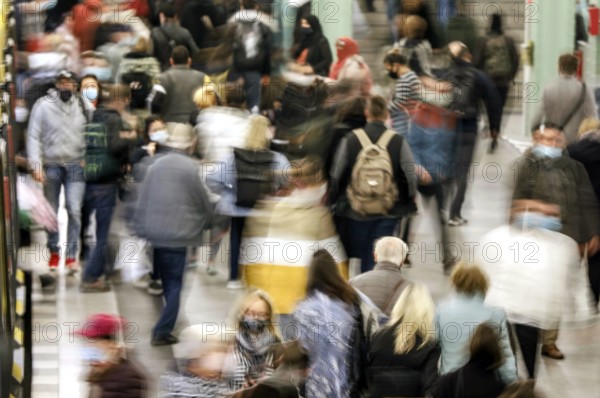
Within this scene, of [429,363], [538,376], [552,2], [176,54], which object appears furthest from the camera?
[552,2]

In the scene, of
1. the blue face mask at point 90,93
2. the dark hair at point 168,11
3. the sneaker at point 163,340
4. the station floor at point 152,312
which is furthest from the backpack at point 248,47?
the sneaker at point 163,340

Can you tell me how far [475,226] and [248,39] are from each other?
3730 millimetres

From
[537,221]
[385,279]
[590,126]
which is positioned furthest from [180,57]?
[385,279]

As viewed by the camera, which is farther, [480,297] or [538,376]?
[538,376]

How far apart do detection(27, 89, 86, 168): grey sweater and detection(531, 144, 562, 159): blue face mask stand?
4411 mm

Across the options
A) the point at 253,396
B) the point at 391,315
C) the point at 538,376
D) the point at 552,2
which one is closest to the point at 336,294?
the point at 391,315

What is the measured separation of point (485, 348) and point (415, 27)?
7.38m

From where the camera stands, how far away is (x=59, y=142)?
48.6 feet

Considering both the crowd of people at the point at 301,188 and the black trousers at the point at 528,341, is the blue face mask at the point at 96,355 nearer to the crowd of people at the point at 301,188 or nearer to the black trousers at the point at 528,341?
the crowd of people at the point at 301,188

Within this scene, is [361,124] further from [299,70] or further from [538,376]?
[299,70]

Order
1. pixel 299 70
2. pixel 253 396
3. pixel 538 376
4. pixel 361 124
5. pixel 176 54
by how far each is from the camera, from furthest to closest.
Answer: pixel 299 70 → pixel 176 54 → pixel 361 124 → pixel 538 376 → pixel 253 396

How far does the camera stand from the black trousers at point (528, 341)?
1139 cm

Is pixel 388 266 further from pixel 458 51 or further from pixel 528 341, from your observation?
pixel 458 51

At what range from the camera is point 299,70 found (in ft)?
60.4
